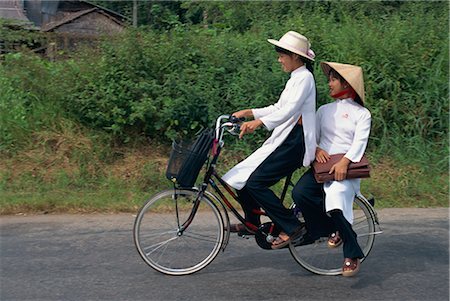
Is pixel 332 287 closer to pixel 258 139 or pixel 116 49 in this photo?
pixel 258 139

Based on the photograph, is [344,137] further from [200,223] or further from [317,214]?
[200,223]

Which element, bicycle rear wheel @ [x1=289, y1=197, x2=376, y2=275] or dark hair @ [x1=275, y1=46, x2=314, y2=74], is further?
bicycle rear wheel @ [x1=289, y1=197, x2=376, y2=275]

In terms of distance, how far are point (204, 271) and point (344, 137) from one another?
5.02ft

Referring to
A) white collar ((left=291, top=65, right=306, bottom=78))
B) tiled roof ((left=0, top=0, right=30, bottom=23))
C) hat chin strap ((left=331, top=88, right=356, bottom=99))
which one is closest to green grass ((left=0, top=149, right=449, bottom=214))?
hat chin strap ((left=331, top=88, right=356, bottom=99))

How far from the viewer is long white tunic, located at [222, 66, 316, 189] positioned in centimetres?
427

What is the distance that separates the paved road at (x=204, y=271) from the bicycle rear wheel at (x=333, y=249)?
10 centimetres

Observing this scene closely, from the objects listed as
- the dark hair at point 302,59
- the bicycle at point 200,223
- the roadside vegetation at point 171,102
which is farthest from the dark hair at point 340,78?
the roadside vegetation at point 171,102

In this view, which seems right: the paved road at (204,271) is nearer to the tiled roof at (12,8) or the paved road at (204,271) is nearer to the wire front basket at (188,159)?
the wire front basket at (188,159)

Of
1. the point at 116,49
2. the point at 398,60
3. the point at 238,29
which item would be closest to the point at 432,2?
the point at 398,60

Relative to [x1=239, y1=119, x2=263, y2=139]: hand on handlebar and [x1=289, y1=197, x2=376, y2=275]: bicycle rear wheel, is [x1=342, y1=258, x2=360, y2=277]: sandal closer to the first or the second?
[x1=289, y1=197, x2=376, y2=275]: bicycle rear wheel

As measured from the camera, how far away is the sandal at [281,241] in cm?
455

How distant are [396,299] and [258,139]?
13.4ft

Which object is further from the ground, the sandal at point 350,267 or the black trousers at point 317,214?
the black trousers at point 317,214

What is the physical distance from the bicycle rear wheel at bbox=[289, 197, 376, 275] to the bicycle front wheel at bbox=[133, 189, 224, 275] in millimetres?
668
